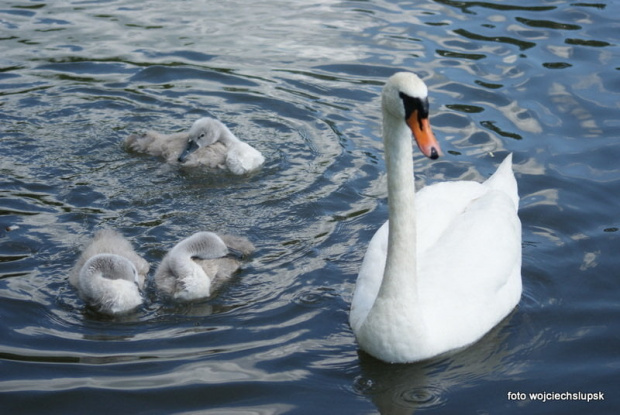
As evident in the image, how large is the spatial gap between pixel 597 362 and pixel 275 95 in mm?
5591

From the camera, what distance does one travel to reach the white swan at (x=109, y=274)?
264 inches

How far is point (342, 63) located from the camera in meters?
11.9

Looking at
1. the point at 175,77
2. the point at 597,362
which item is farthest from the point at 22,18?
the point at 597,362

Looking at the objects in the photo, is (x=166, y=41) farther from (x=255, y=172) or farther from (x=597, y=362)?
(x=597, y=362)

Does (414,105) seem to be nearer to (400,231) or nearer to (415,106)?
(415,106)

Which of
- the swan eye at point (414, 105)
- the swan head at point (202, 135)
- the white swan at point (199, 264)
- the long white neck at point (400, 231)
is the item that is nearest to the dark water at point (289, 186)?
the white swan at point (199, 264)

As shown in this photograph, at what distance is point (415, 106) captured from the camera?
18.0 feet

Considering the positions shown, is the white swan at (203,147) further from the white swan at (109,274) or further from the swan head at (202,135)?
the white swan at (109,274)

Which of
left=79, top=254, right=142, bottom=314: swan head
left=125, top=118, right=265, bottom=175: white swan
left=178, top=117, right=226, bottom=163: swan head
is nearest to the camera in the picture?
left=79, top=254, right=142, bottom=314: swan head

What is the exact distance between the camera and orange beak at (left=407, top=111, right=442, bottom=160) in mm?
5359

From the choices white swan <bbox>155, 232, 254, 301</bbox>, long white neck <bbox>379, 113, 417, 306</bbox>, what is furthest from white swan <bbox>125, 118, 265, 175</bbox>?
long white neck <bbox>379, 113, 417, 306</bbox>

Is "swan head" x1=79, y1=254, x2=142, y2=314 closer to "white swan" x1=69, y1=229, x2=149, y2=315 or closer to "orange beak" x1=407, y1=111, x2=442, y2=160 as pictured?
"white swan" x1=69, y1=229, x2=149, y2=315

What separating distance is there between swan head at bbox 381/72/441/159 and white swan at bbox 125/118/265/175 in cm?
371

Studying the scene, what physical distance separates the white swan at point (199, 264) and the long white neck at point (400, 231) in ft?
5.08
